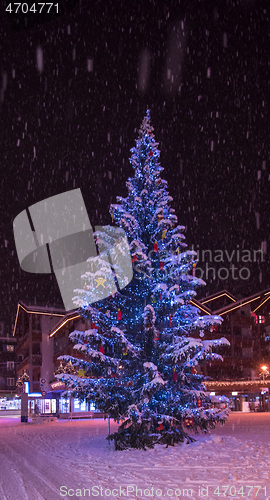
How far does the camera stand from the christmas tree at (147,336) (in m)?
12.9

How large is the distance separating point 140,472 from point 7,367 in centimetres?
8265

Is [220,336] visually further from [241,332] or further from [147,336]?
[147,336]

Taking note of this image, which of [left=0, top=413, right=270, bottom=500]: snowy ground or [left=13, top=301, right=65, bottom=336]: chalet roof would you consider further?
[left=13, top=301, right=65, bottom=336]: chalet roof

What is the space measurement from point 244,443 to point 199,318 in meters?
3.81

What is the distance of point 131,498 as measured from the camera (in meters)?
6.62

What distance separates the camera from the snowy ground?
22.9 ft

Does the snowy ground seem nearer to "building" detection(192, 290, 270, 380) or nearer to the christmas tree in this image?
the christmas tree

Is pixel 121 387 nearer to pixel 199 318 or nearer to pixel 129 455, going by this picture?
pixel 129 455

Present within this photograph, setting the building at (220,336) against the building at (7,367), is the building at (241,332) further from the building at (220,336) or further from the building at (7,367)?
the building at (7,367)

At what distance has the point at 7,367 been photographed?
282ft

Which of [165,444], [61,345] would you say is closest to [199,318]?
[165,444]

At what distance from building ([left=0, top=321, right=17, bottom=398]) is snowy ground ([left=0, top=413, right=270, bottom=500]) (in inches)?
3005

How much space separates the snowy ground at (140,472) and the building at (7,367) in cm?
7632

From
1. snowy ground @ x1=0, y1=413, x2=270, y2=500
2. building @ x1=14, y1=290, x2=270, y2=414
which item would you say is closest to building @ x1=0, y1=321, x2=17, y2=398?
building @ x1=14, y1=290, x2=270, y2=414
